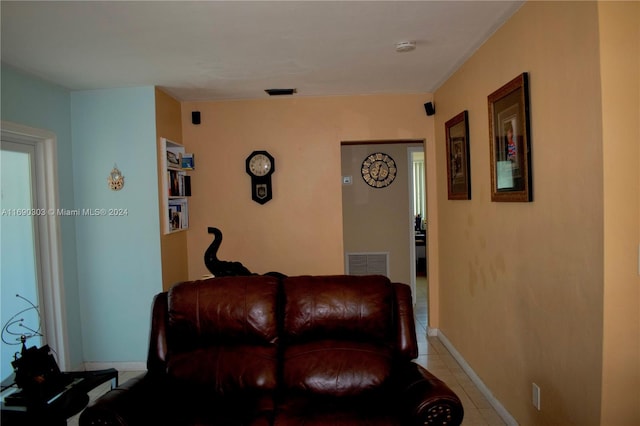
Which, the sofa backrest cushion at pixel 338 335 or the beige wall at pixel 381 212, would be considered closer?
the sofa backrest cushion at pixel 338 335

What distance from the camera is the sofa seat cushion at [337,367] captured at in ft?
6.95

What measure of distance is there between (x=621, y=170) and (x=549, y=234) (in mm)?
504

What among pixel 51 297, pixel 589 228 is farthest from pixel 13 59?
pixel 589 228

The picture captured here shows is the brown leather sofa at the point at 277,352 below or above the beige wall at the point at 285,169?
below

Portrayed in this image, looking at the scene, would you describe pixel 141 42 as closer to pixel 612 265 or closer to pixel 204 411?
pixel 204 411

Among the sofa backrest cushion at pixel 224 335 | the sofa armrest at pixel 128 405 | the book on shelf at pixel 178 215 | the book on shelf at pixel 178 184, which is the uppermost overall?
the book on shelf at pixel 178 184

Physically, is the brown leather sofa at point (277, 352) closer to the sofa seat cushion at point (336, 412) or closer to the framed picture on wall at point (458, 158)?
the sofa seat cushion at point (336, 412)

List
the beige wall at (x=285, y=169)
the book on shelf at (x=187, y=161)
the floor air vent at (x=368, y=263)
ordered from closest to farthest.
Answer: the book on shelf at (x=187, y=161), the beige wall at (x=285, y=169), the floor air vent at (x=368, y=263)

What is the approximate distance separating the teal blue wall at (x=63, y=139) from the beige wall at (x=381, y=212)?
10.3ft

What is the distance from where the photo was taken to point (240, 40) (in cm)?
263

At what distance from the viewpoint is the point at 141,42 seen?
2.61 m

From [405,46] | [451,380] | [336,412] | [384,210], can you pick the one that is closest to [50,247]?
[336,412]

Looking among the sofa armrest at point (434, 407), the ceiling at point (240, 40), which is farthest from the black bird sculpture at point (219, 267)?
the sofa armrest at point (434, 407)

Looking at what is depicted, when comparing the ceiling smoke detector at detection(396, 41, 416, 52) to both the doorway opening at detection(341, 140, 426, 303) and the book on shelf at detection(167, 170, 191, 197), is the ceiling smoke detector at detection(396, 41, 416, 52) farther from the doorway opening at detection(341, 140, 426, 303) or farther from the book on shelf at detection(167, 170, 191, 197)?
the doorway opening at detection(341, 140, 426, 303)
